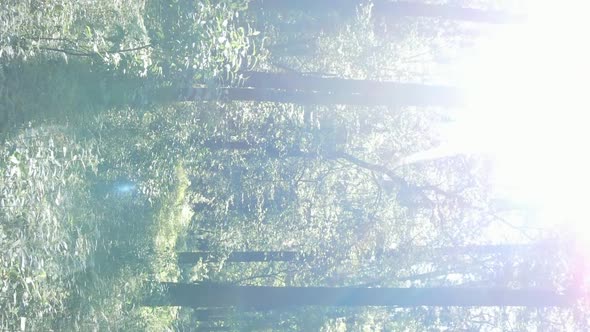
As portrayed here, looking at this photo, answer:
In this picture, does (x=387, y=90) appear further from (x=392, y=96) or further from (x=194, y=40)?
(x=194, y=40)

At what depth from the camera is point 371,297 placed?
10469mm

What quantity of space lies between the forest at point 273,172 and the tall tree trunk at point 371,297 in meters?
0.04

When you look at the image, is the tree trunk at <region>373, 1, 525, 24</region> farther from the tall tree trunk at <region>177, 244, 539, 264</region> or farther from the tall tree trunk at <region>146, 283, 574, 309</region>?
the tall tree trunk at <region>146, 283, 574, 309</region>

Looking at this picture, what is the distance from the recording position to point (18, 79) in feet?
23.6

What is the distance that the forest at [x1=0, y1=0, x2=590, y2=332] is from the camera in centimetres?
780

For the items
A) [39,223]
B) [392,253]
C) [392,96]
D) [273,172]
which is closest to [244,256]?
[273,172]

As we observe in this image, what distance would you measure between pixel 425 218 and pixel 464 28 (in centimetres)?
726

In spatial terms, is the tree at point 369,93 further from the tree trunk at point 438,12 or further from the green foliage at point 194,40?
the tree trunk at point 438,12

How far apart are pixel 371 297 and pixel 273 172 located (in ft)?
32.9

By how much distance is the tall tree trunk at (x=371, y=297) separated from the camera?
32.8 ft

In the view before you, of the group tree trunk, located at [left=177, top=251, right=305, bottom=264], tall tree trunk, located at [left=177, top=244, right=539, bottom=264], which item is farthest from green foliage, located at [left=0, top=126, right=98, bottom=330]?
tree trunk, located at [left=177, top=251, right=305, bottom=264]

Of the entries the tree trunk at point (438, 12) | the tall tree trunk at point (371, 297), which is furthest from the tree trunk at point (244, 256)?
the tall tree trunk at point (371, 297)

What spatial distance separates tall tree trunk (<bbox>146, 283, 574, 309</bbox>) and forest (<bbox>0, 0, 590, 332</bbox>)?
0.04 metres

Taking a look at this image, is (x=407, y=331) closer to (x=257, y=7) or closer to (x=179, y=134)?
(x=179, y=134)
